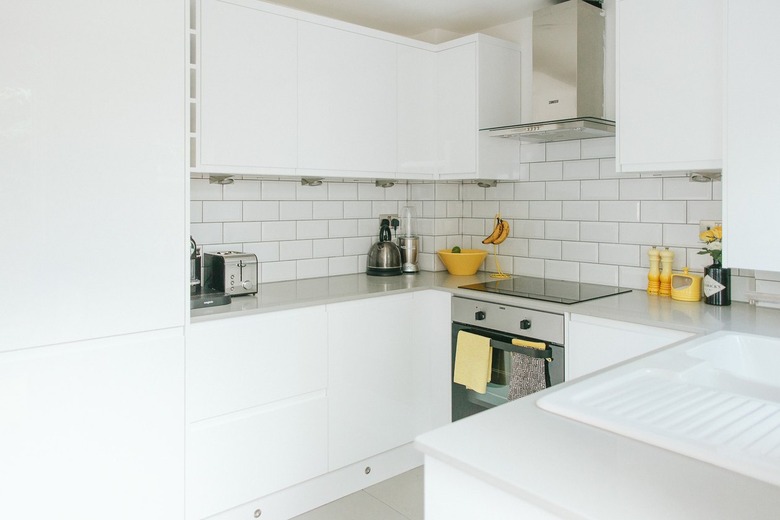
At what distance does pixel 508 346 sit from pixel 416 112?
1420mm

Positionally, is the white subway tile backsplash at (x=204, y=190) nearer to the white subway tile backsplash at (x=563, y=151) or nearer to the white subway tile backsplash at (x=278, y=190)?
the white subway tile backsplash at (x=278, y=190)

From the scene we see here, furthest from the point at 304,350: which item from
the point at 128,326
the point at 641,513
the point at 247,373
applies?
the point at 641,513

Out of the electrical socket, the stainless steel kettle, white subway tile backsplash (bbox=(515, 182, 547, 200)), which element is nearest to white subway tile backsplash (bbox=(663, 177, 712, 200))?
the electrical socket

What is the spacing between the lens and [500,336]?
289cm

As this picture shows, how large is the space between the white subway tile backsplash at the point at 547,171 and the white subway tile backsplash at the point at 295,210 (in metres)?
1.31

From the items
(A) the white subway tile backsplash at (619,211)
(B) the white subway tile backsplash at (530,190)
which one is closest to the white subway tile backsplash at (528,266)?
(B) the white subway tile backsplash at (530,190)

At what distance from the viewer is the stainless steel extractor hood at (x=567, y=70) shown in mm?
3020

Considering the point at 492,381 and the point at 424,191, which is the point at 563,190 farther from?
the point at 492,381

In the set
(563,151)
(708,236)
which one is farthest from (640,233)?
(563,151)

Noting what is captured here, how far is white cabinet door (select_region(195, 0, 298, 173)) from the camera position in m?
2.59

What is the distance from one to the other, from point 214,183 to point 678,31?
86.4 inches

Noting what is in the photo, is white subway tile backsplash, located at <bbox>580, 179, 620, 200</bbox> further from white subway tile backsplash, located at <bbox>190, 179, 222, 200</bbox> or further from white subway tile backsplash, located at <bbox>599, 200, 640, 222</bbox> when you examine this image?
white subway tile backsplash, located at <bbox>190, 179, 222, 200</bbox>

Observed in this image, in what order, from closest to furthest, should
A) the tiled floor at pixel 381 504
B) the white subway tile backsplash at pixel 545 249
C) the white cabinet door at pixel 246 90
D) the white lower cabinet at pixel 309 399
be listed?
the white lower cabinet at pixel 309 399 < the white cabinet door at pixel 246 90 < the tiled floor at pixel 381 504 < the white subway tile backsplash at pixel 545 249

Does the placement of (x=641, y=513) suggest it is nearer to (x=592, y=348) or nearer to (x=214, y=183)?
(x=592, y=348)
